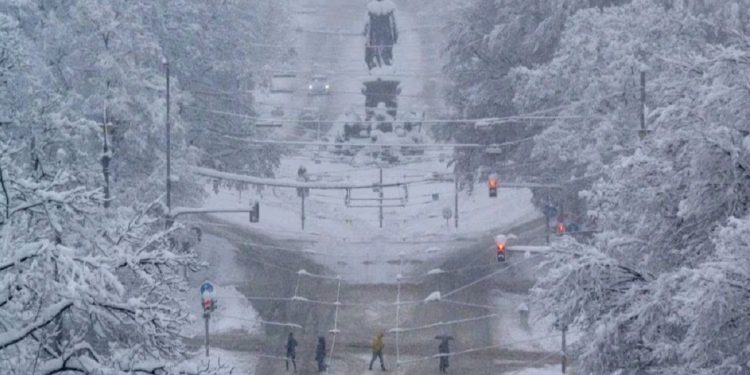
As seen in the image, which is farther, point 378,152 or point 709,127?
point 378,152

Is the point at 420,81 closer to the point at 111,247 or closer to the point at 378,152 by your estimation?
the point at 378,152

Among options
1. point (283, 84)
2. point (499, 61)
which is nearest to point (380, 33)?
point (283, 84)

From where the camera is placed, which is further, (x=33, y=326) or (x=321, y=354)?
(x=321, y=354)

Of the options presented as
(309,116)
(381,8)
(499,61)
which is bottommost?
(309,116)

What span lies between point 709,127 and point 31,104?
16417 mm

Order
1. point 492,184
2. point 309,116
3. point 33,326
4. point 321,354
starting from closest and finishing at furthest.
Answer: point 33,326, point 321,354, point 492,184, point 309,116

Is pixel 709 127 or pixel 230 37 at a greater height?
pixel 230 37

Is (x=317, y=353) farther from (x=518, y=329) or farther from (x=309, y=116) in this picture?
(x=309, y=116)

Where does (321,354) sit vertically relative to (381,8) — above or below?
below

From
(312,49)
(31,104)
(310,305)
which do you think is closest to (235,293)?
(310,305)

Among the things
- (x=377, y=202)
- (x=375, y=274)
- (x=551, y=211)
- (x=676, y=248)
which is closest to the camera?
(x=676, y=248)

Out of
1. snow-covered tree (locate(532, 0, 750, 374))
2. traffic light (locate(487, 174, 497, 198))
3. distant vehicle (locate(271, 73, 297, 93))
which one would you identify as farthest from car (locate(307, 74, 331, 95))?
snow-covered tree (locate(532, 0, 750, 374))

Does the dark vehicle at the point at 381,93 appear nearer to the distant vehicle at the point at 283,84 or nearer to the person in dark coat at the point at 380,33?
the person in dark coat at the point at 380,33

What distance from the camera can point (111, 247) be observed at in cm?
1164
